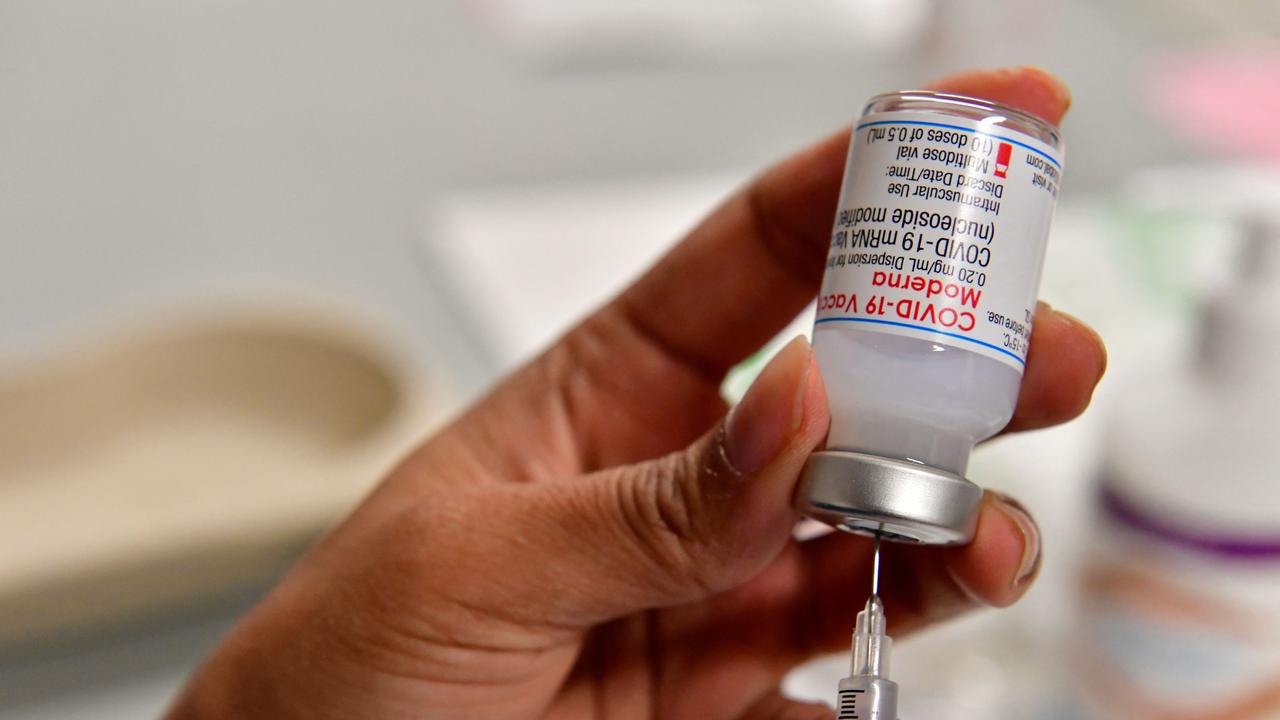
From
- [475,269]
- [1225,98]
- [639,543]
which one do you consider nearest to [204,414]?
[475,269]

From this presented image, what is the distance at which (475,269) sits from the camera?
1062 millimetres

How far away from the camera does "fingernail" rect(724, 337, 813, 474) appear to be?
356 mm

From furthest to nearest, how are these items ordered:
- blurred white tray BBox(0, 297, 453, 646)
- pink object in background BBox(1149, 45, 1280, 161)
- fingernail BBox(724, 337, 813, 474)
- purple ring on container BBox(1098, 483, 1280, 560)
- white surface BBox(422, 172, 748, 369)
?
1. pink object in background BBox(1149, 45, 1280, 161)
2. white surface BBox(422, 172, 748, 369)
3. blurred white tray BBox(0, 297, 453, 646)
4. purple ring on container BBox(1098, 483, 1280, 560)
5. fingernail BBox(724, 337, 813, 474)

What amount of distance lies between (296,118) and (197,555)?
0.71m

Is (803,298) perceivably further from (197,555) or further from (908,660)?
(197,555)

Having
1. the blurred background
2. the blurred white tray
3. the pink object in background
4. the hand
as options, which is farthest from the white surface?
the pink object in background

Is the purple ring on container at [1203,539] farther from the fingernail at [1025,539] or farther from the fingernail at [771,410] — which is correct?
the fingernail at [771,410]

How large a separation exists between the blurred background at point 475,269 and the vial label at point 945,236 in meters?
0.17

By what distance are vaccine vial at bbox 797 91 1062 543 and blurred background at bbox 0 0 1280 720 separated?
17cm

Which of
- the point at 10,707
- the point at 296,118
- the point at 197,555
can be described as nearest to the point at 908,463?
the point at 197,555

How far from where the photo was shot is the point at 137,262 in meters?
1.09

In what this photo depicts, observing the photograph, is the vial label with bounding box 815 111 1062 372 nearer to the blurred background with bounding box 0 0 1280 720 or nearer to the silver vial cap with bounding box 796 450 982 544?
the silver vial cap with bounding box 796 450 982 544

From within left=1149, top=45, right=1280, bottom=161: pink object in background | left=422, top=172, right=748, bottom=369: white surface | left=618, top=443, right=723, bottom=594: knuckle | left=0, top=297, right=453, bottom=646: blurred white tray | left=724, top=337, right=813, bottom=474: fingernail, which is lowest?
left=618, top=443, right=723, bottom=594: knuckle

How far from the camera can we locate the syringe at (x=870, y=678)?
39 cm
